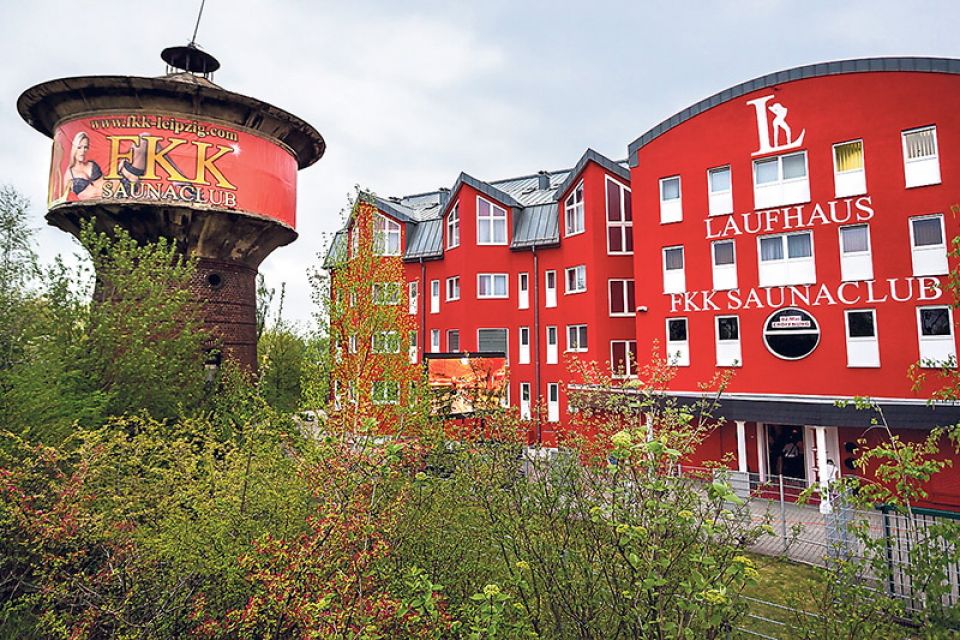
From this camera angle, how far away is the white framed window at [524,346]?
25.5 metres

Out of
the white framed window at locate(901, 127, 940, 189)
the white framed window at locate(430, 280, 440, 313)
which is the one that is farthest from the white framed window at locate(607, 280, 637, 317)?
the white framed window at locate(901, 127, 940, 189)

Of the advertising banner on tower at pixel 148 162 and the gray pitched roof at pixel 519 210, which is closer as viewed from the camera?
the advertising banner on tower at pixel 148 162

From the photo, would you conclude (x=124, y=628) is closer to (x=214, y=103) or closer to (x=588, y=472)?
(x=588, y=472)

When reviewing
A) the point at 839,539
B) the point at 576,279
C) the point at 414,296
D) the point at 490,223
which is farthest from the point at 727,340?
the point at 414,296

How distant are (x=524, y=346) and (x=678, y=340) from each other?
8154 mm

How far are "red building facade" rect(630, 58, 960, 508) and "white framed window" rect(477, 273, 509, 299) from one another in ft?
25.7

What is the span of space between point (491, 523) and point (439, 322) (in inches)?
898

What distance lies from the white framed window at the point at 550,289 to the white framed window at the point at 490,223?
9.95 ft

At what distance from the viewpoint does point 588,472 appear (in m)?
4.65

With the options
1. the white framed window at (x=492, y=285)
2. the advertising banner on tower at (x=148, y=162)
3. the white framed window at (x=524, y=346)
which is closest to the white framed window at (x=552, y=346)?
the white framed window at (x=524, y=346)

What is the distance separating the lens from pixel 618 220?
2355 centimetres

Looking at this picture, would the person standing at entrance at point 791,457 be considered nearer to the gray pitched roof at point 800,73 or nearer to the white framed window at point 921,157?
the white framed window at point 921,157

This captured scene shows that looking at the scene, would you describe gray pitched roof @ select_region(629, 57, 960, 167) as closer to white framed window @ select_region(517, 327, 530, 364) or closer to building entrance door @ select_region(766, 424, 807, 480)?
white framed window @ select_region(517, 327, 530, 364)

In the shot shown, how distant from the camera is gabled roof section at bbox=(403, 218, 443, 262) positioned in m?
28.2
